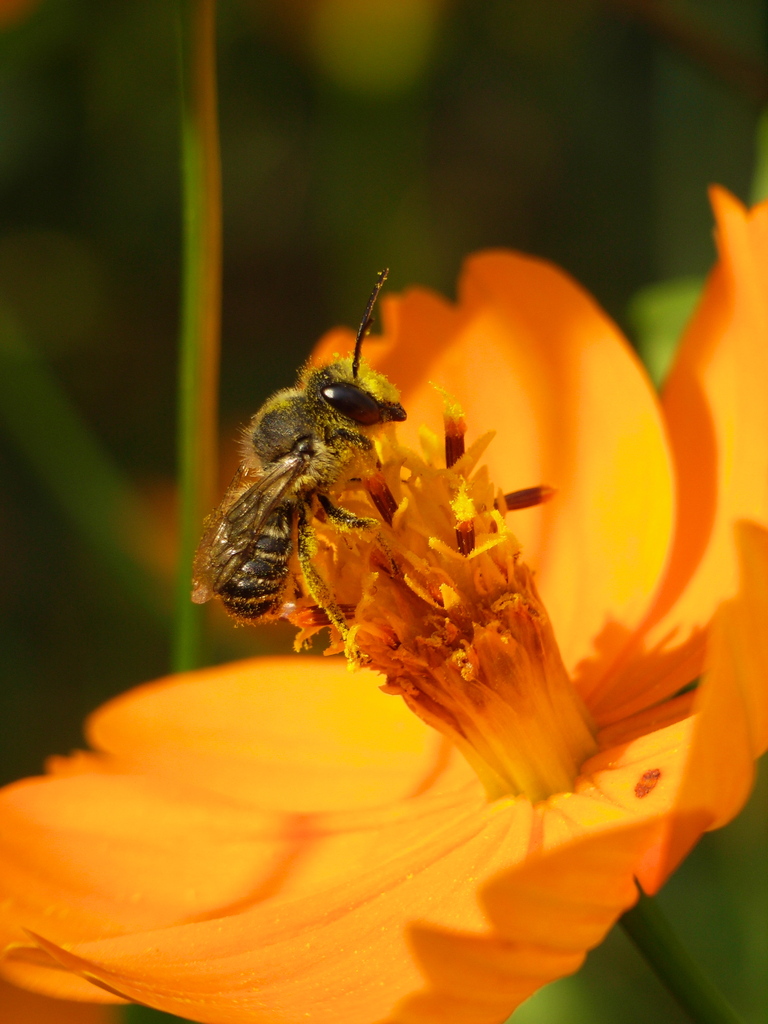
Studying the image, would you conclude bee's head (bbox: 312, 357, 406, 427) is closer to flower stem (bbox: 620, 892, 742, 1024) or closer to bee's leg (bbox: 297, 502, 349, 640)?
bee's leg (bbox: 297, 502, 349, 640)

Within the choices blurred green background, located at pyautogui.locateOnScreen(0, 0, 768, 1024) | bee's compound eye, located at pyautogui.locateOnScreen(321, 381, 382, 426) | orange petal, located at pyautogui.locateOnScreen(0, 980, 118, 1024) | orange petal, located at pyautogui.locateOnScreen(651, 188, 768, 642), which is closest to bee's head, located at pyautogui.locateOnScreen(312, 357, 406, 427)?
bee's compound eye, located at pyautogui.locateOnScreen(321, 381, 382, 426)

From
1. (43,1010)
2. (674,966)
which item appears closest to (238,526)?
(674,966)

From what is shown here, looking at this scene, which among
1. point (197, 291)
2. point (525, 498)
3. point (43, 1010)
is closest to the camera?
point (197, 291)

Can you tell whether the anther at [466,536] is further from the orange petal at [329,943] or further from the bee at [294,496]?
the orange petal at [329,943]

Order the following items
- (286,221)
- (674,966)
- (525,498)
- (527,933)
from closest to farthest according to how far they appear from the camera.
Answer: (527,933) < (674,966) < (525,498) < (286,221)

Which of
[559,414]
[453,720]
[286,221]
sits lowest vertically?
[453,720]

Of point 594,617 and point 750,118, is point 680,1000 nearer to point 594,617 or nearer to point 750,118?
point 594,617

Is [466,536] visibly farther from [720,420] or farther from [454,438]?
[720,420]
